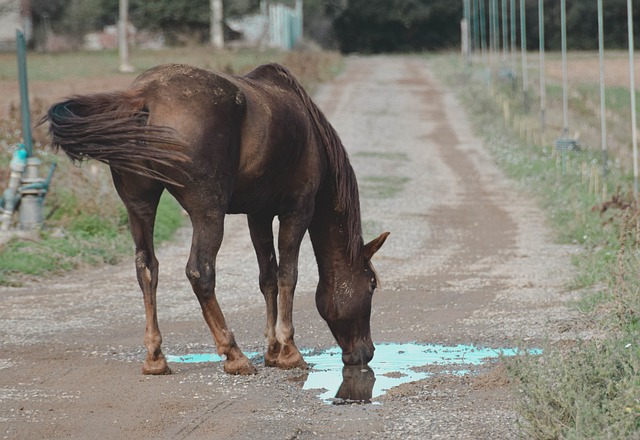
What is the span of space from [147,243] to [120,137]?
811 millimetres

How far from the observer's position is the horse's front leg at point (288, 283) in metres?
7.43

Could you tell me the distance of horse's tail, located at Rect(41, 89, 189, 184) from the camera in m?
6.64

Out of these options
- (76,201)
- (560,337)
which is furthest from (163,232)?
(560,337)

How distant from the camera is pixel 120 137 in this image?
21.8 ft

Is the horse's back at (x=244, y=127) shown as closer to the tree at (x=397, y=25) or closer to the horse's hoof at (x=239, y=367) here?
the horse's hoof at (x=239, y=367)

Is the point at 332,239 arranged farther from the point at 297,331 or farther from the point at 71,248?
the point at 71,248

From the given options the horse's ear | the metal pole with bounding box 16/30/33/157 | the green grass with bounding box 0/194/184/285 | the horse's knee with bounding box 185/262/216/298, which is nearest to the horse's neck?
the horse's ear

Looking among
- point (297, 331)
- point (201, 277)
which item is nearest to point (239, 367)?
point (201, 277)

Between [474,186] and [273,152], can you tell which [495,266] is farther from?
[474,186]

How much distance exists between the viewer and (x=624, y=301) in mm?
8055

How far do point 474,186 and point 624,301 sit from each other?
12.1m

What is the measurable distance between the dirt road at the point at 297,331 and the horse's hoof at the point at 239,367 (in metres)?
0.07

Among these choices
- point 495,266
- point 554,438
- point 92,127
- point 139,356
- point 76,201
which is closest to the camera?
point 554,438

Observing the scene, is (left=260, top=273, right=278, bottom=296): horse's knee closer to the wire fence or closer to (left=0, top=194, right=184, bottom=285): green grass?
(left=0, top=194, right=184, bottom=285): green grass
